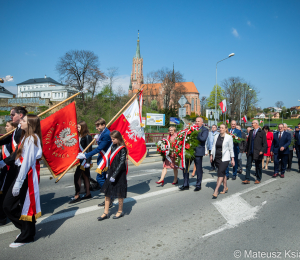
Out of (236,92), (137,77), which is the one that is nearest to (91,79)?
(236,92)

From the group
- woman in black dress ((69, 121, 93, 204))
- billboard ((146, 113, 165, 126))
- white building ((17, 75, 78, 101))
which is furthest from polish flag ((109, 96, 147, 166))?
white building ((17, 75, 78, 101))

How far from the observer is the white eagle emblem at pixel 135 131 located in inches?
261

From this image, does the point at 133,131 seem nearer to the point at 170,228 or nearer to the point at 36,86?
the point at 170,228

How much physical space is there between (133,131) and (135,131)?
7 cm

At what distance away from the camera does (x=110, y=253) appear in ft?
11.1

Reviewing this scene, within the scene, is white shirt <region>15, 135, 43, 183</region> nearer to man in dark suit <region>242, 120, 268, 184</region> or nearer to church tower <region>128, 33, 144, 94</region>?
man in dark suit <region>242, 120, 268, 184</region>

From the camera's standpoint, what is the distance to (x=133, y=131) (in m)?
6.69

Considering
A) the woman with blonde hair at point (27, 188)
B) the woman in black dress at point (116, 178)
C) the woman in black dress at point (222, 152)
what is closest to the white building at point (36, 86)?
the woman in black dress at point (222, 152)

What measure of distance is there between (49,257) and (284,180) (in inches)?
335

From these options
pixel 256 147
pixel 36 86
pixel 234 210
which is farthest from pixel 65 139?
pixel 36 86

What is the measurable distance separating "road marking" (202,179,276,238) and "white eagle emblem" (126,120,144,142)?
2.75m

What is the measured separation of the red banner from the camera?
204 inches

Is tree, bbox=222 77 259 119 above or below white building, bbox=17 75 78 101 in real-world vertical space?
below

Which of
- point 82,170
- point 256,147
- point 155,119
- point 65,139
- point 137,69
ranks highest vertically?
point 137,69
